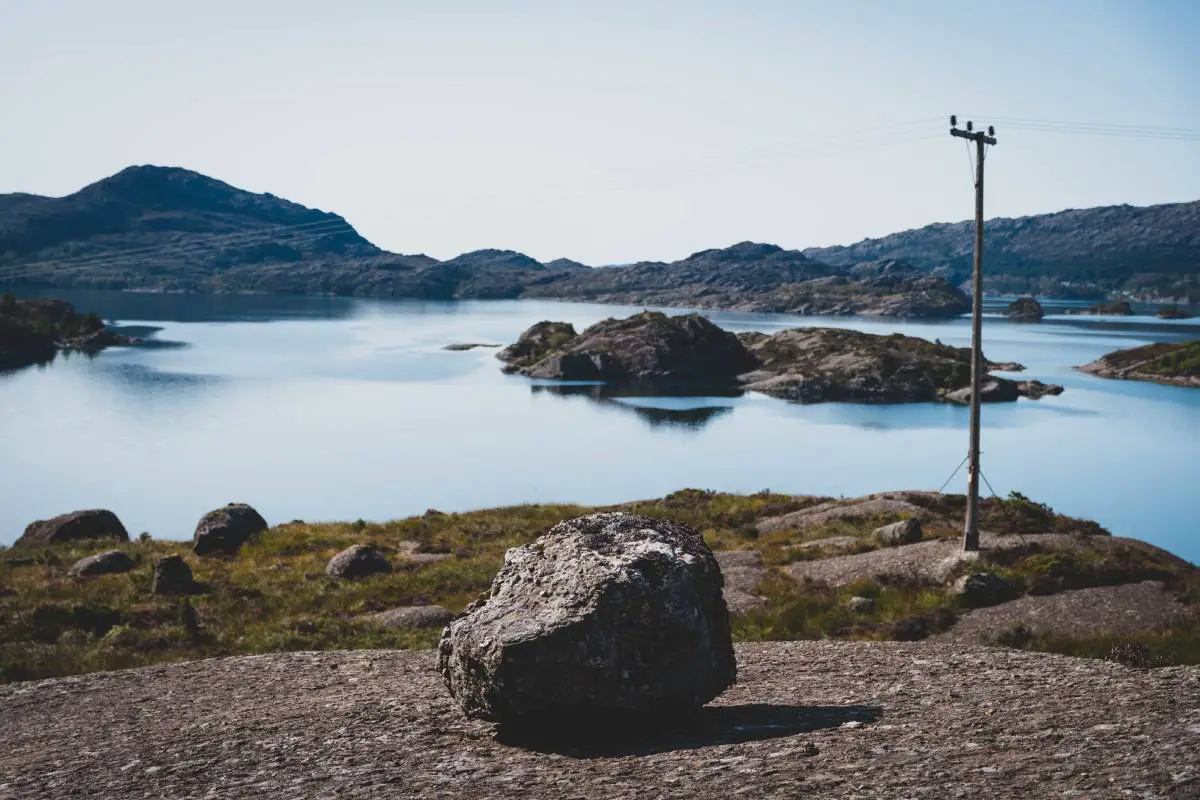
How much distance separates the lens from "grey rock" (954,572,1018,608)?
29.4 m

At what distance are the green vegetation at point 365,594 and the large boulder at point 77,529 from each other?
→ 76.6 inches

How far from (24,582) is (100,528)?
14035 mm

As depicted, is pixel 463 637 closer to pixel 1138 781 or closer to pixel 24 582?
pixel 1138 781

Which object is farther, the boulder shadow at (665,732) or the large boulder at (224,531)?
the large boulder at (224,531)

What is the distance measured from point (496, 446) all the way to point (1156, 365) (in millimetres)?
123283

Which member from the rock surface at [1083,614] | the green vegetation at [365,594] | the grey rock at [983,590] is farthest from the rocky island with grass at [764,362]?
the rock surface at [1083,614]

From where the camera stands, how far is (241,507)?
5059 centimetres

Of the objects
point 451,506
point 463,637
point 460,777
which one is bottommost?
point 451,506

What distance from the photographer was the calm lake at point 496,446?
254 ft

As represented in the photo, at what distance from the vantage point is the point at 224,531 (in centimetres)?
4781

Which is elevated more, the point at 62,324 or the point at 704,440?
the point at 62,324

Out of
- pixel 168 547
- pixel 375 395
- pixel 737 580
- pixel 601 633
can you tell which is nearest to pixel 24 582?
pixel 168 547

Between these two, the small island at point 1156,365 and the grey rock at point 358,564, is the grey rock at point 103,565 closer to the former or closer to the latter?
the grey rock at point 358,564

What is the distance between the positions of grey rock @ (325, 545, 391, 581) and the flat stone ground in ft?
57.8
